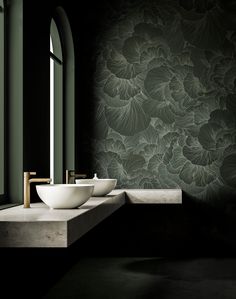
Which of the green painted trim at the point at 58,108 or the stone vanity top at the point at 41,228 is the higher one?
the green painted trim at the point at 58,108

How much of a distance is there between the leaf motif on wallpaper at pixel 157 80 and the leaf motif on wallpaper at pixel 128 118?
181mm

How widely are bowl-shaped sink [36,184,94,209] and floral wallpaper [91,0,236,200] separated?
259 centimetres

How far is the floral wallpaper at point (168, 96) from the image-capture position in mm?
4887

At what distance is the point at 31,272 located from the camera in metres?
3.01

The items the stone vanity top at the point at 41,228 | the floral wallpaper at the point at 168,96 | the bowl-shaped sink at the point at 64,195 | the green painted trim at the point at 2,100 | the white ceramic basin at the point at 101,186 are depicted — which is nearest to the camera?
the stone vanity top at the point at 41,228

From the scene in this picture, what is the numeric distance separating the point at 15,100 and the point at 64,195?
1.04 meters

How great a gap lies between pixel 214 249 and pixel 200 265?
46 cm

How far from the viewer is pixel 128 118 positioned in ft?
16.4

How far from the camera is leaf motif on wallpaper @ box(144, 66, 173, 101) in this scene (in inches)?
195

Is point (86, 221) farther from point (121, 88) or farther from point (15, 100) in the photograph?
point (121, 88)

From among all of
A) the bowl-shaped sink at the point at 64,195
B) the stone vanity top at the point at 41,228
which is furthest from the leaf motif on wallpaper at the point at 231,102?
the stone vanity top at the point at 41,228

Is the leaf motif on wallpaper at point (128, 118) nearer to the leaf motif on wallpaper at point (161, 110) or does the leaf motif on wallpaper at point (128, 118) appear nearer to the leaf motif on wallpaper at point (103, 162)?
the leaf motif on wallpaper at point (161, 110)

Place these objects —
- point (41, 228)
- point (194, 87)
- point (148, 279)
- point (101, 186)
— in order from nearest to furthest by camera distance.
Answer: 1. point (41, 228)
2. point (101, 186)
3. point (148, 279)
4. point (194, 87)

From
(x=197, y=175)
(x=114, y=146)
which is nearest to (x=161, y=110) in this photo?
(x=114, y=146)
